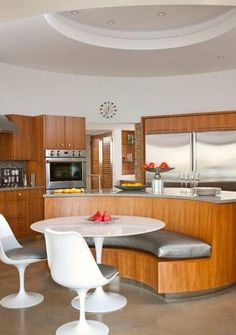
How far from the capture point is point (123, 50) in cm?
557

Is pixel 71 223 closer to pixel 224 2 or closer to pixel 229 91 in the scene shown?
pixel 224 2

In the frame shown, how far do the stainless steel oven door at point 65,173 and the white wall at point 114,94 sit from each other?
3.21 feet

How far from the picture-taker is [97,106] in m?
7.34

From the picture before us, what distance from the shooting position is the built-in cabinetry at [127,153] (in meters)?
10.5

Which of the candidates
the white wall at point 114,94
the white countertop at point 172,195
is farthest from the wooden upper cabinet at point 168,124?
the white countertop at point 172,195

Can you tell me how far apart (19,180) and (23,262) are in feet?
11.6

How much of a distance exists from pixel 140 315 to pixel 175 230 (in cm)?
129

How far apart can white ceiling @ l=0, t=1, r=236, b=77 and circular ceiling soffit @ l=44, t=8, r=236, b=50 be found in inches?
1.1

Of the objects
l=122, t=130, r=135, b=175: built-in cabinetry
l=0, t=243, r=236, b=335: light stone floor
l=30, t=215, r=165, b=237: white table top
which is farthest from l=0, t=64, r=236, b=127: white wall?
l=0, t=243, r=236, b=335: light stone floor

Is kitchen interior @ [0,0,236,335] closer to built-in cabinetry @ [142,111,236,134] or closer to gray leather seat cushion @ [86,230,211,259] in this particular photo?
built-in cabinetry @ [142,111,236,134]

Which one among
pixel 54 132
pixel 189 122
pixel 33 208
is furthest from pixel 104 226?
pixel 189 122

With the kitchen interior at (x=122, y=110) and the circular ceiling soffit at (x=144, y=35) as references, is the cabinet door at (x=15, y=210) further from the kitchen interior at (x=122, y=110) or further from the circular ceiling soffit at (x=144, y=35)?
the circular ceiling soffit at (x=144, y=35)

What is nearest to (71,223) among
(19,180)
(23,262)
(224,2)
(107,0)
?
(23,262)

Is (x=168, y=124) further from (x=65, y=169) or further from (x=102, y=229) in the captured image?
(x=102, y=229)
